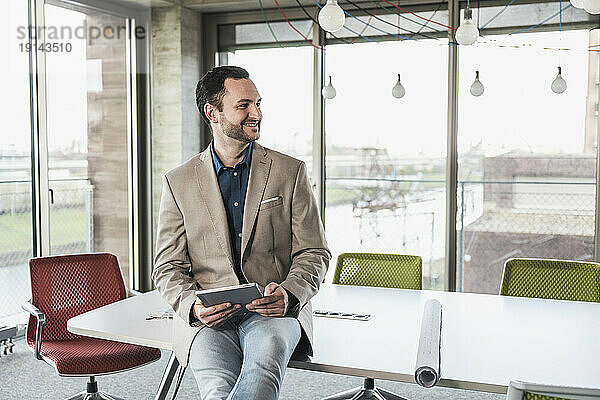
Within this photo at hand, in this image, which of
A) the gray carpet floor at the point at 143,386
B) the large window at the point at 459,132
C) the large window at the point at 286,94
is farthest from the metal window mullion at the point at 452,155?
the gray carpet floor at the point at 143,386

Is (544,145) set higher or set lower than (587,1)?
lower

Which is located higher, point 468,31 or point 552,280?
point 468,31

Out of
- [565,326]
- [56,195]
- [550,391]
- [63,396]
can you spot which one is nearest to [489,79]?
[565,326]

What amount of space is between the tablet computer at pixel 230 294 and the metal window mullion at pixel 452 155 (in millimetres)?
3383

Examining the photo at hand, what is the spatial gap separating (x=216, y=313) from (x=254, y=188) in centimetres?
48

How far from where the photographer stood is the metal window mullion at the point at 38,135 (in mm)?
4914

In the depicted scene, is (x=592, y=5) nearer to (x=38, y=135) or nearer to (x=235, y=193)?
(x=235, y=193)

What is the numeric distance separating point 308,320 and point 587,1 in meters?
1.56

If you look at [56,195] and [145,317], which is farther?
[56,195]

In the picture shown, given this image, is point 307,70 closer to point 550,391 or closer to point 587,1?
point 587,1

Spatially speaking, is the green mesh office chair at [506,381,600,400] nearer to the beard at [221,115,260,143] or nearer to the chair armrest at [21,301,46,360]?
the beard at [221,115,260,143]

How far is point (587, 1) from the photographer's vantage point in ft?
8.64

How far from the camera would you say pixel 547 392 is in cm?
160

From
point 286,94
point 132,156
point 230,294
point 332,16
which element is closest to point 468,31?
point 332,16
